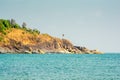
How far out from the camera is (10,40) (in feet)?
634

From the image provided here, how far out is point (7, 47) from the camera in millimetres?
182375

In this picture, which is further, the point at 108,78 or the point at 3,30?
the point at 3,30

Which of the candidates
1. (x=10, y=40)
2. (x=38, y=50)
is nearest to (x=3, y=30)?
(x=10, y=40)

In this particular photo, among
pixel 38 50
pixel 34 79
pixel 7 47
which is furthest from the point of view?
pixel 38 50

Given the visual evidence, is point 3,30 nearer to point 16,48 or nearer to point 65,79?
point 16,48

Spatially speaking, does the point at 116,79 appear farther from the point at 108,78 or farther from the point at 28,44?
the point at 28,44

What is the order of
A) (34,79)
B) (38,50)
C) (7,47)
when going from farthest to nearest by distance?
(38,50) < (7,47) < (34,79)

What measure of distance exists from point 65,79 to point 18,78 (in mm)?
5887

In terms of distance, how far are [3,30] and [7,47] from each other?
19.9 meters

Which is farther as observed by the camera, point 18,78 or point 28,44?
point 28,44

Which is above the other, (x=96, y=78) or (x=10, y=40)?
(x=10, y=40)

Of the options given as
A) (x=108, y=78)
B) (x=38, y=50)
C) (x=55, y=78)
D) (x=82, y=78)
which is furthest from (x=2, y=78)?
(x=38, y=50)

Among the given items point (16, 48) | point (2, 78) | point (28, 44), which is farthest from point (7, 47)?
point (2, 78)

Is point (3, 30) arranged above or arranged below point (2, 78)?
above
